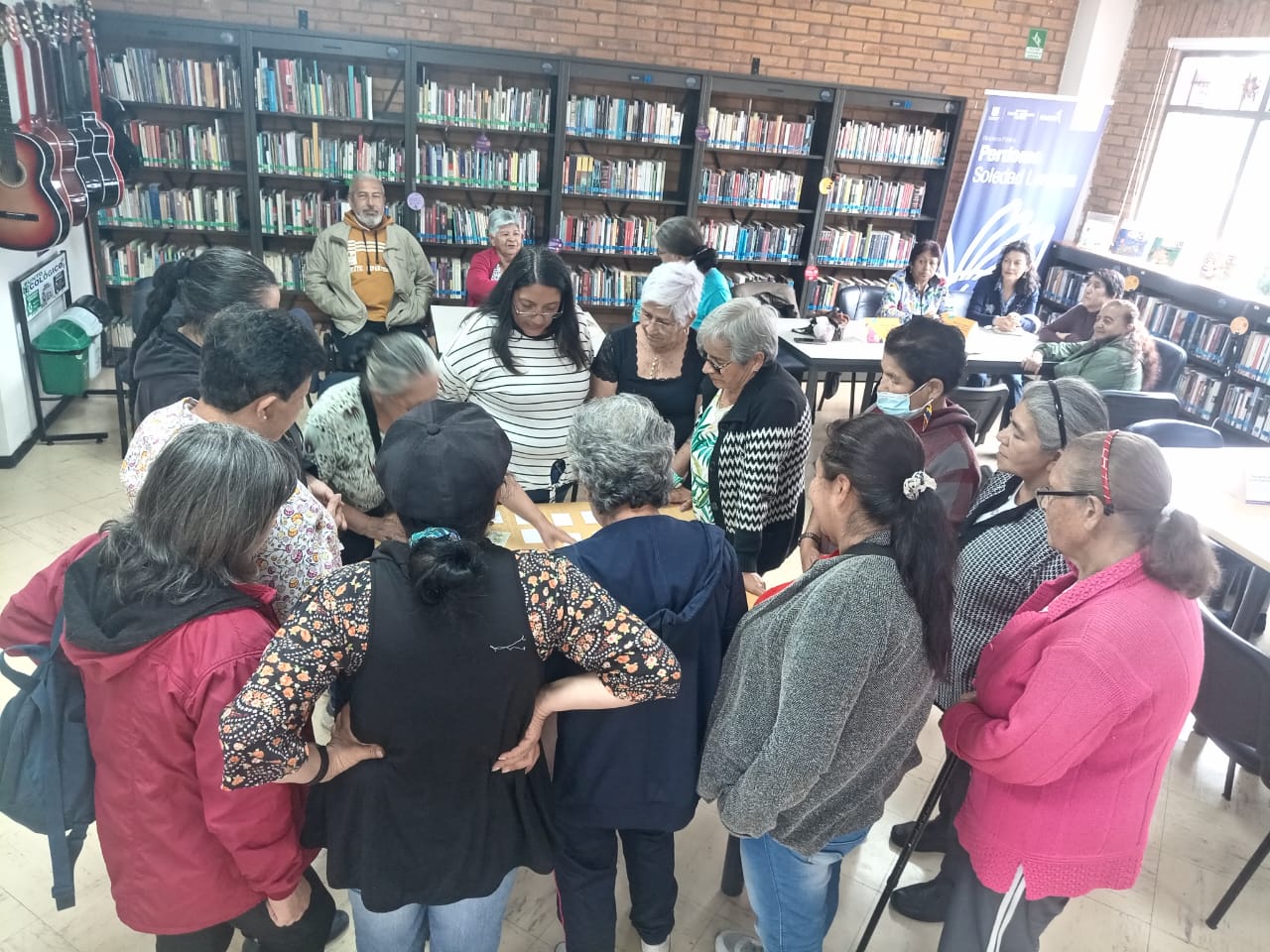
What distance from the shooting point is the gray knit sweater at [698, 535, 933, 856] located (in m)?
1.42

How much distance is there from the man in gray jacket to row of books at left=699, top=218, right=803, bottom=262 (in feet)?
7.91

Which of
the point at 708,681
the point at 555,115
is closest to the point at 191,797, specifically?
the point at 708,681

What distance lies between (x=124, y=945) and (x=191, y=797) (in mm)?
1062

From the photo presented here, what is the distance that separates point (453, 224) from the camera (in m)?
6.25

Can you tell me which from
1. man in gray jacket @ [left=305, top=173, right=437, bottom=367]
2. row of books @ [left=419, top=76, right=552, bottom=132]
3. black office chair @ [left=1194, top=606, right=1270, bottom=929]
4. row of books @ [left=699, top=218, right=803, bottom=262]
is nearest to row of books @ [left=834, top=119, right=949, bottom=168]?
row of books @ [left=699, top=218, right=803, bottom=262]

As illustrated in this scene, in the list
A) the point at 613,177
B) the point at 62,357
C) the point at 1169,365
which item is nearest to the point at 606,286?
the point at 613,177

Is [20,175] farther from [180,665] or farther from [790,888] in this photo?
[790,888]

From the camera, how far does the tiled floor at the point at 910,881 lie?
7.29 ft

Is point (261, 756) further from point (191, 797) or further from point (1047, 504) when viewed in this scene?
point (1047, 504)

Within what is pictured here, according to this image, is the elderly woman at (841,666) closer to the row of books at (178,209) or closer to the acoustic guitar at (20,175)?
the acoustic guitar at (20,175)

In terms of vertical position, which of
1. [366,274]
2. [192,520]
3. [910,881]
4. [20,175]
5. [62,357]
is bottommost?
[910,881]

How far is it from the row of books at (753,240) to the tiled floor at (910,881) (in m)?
4.51

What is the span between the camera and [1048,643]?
1579 mm

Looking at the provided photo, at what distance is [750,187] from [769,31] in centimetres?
117
